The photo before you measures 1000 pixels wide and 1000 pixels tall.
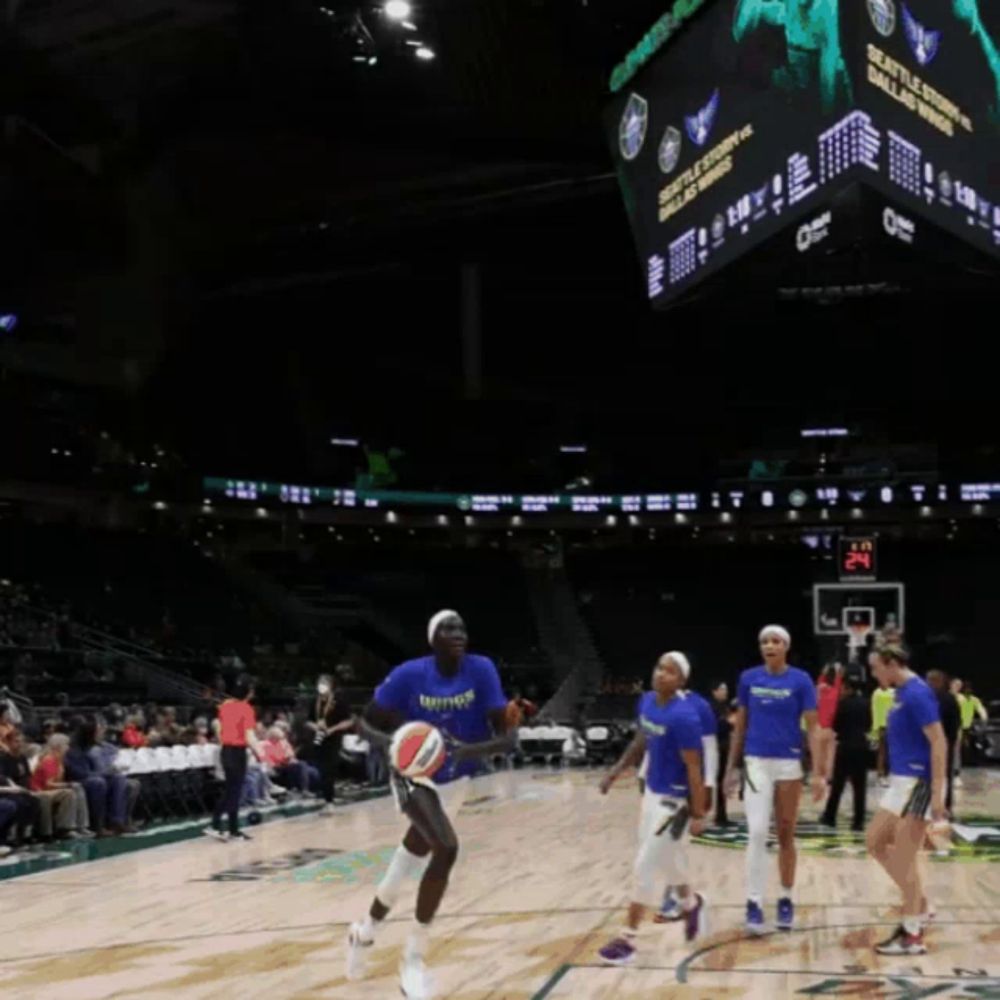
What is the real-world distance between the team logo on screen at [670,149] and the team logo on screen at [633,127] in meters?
0.48

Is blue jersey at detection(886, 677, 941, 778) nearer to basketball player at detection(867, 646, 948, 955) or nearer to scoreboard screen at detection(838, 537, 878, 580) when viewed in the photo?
basketball player at detection(867, 646, 948, 955)

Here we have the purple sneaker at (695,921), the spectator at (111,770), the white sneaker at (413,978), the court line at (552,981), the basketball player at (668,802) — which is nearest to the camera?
the white sneaker at (413,978)

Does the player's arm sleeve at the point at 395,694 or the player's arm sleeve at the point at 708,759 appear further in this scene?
the player's arm sleeve at the point at 708,759

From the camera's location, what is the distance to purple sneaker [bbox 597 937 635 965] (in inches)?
298

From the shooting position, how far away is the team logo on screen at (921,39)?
37.1ft

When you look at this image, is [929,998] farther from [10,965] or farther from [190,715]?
[190,715]

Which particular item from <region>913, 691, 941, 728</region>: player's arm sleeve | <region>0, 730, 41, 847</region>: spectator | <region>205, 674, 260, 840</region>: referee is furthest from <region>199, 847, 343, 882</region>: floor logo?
<region>913, 691, 941, 728</region>: player's arm sleeve

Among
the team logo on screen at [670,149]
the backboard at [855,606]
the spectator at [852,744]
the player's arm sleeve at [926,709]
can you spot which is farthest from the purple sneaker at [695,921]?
the backboard at [855,606]

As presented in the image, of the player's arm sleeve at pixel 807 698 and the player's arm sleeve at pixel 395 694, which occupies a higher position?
the player's arm sleeve at pixel 395 694

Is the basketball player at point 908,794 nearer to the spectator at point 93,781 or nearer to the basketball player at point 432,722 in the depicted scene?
the basketball player at point 432,722

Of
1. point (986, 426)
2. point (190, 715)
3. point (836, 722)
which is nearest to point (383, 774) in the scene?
point (190, 715)

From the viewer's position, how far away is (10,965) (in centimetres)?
768

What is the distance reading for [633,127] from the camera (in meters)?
14.1

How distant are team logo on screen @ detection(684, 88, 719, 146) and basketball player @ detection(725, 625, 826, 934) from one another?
17.2 feet
